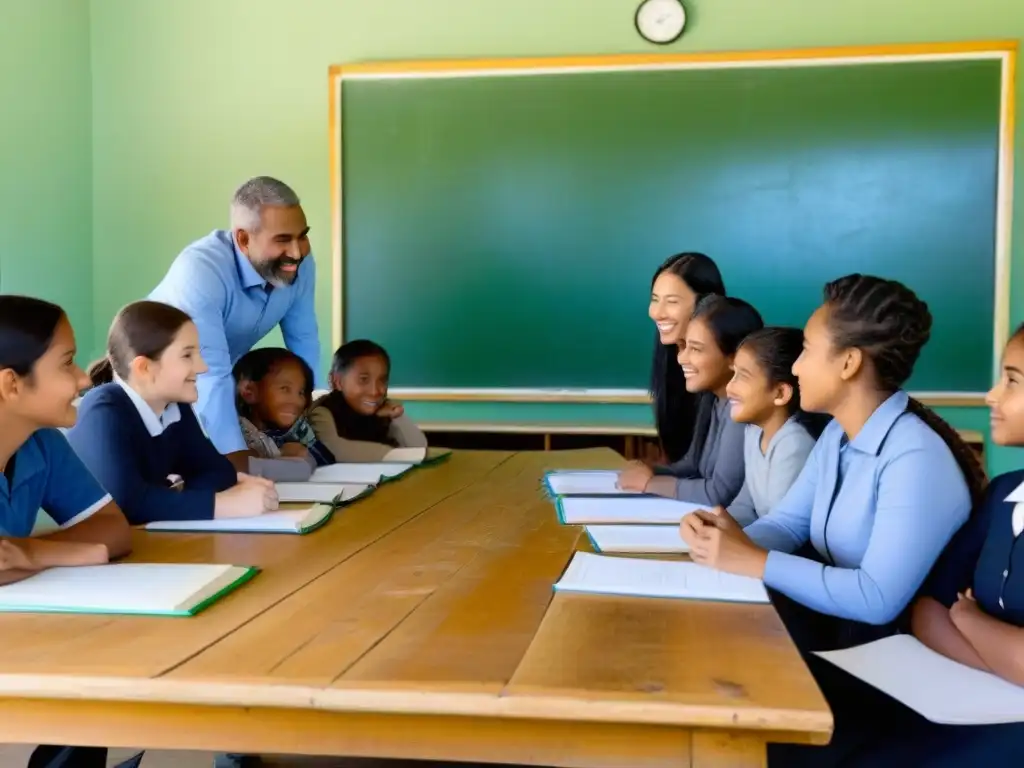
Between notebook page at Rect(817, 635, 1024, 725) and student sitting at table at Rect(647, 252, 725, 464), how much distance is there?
111 centimetres

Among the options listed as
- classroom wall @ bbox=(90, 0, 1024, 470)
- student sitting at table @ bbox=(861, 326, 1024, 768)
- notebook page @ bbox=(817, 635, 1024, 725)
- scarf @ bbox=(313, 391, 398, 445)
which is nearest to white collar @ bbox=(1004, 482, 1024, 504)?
student sitting at table @ bbox=(861, 326, 1024, 768)

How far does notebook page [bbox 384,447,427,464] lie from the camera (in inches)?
102

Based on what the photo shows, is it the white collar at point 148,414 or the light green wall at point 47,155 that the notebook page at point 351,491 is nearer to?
the white collar at point 148,414

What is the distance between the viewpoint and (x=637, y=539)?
1.48m

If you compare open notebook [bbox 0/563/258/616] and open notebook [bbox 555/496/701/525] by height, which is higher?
open notebook [bbox 0/563/258/616]

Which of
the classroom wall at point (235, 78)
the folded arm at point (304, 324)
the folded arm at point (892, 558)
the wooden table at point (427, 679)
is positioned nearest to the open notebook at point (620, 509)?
the folded arm at point (892, 558)

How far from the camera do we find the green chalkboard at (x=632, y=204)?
3699 millimetres

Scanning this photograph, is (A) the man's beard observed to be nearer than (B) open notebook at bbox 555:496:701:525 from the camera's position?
No

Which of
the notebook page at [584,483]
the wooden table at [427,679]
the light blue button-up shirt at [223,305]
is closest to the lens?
the wooden table at [427,679]

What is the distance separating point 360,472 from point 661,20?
2474 mm

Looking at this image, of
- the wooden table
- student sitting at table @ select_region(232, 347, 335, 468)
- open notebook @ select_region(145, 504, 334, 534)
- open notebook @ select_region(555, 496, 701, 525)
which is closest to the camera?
the wooden table

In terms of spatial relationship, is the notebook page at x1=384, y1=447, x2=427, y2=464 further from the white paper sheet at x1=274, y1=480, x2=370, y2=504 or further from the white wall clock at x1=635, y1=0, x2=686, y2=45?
the white wall clock at x1=635, y1=0, x2=686, y2=45

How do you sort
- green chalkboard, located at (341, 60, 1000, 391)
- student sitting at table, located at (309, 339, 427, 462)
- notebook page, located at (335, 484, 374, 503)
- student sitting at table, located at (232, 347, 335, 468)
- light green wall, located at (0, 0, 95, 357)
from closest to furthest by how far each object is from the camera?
notebook page, located at (335, 484, 374, 503), student sitting at table, located at (232, 347, 335, 468), student sitting at table, located at (309, 339, 427, 462), light green wall, located at (0, 0, 95, 357), green chalkboard, located at (341, 60, 1000, 391)

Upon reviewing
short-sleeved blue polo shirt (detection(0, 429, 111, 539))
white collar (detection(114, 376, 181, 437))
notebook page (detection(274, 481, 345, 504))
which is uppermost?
white collar (detection(114, 376, 181, 437))
